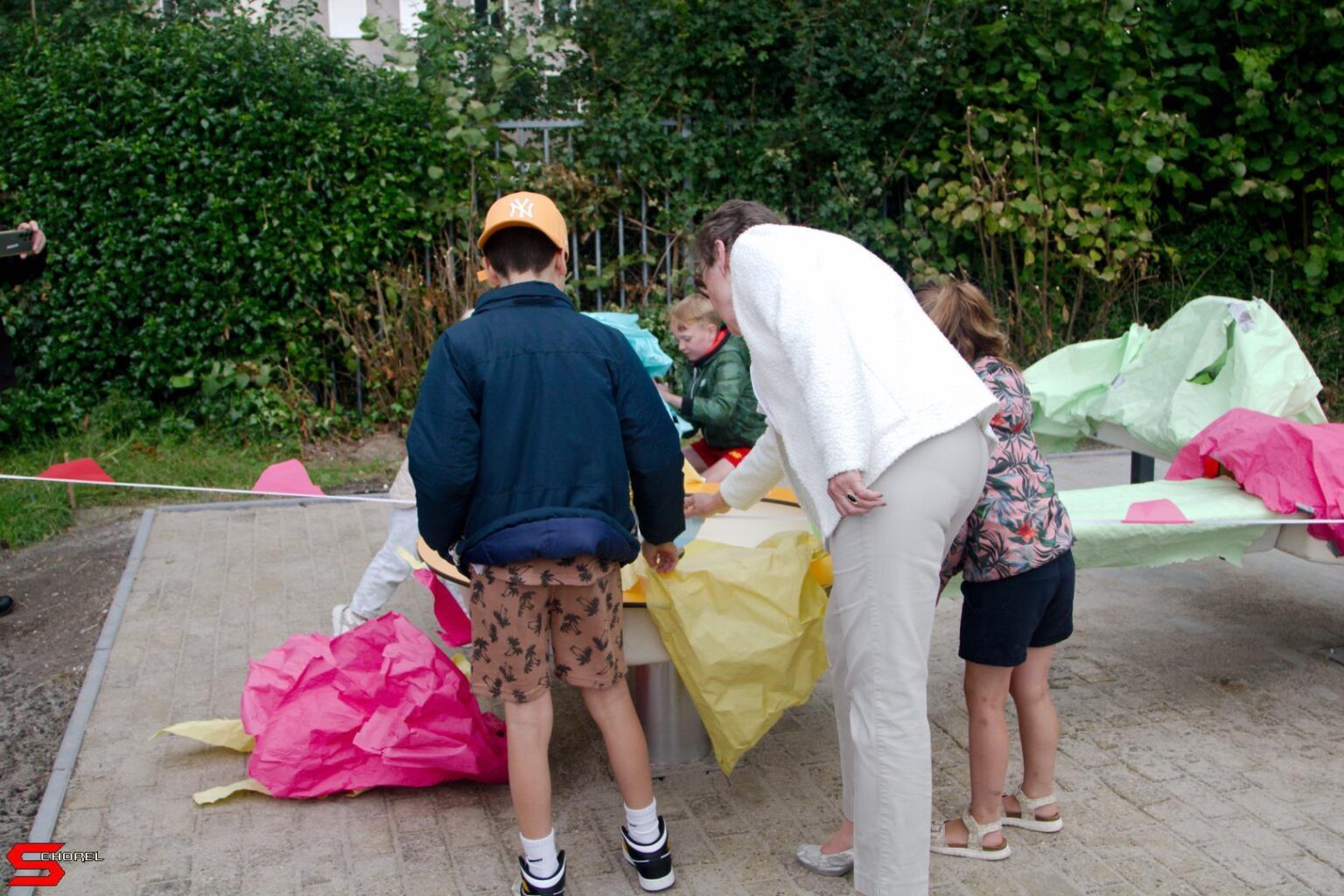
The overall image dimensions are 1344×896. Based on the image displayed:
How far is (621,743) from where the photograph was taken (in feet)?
9.62

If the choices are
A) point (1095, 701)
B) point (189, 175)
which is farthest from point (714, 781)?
point (189, 175)

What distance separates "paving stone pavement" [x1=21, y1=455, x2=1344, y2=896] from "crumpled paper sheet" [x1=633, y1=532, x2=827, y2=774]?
0.34 meters

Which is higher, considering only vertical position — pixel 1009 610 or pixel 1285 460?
pixel 1285 460

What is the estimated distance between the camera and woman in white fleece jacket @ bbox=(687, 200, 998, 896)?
256cm

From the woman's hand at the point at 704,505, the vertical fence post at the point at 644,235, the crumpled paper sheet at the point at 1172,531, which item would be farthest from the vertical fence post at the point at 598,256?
the woman's hand at the point at 704,505

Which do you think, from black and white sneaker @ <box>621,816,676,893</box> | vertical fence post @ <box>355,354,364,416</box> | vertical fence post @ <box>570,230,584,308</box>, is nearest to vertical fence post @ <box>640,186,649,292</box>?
vertical fence post @ <box>570,230,584,308</box>

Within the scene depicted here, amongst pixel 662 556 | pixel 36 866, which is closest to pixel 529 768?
pixel 662 556

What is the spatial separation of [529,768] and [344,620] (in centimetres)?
184

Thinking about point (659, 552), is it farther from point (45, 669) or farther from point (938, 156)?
point (938, 156)

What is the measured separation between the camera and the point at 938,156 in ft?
26.5

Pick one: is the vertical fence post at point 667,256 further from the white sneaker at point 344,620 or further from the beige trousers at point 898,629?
the beige trousers at point 898,629

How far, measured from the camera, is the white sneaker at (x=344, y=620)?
4.43 meters

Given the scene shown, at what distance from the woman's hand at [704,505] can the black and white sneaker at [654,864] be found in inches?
34.4

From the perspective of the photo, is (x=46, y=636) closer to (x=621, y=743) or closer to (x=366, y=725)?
(x=366, y=725)
